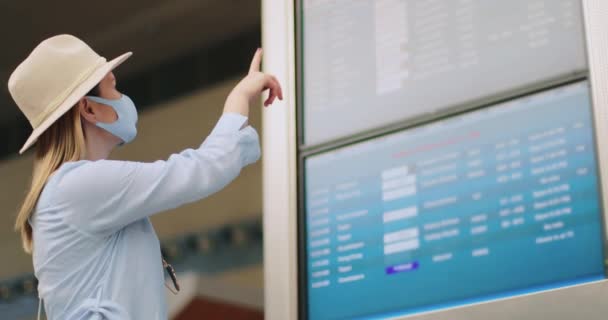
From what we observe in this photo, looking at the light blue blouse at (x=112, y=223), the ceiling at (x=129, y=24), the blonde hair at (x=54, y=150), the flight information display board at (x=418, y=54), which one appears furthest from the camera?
the ceiling at (x=129, y=24)

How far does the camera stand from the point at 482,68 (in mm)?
2510

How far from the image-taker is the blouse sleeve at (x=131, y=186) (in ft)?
6.98

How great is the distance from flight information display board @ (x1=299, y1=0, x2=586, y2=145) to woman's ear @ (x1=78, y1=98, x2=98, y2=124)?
0.72 meters

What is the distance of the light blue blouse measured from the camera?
2.12 metres

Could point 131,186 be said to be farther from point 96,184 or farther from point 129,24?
point 129,24

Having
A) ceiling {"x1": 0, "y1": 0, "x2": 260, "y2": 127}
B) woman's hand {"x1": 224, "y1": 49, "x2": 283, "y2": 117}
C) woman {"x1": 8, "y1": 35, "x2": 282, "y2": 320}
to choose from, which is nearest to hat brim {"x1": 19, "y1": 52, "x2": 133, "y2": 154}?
woman {"x1": 8, "y1": 35, "x2": 282, "y2": 320}

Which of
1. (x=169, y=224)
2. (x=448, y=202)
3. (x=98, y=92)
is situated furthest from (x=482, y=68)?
(x=169, y=224)

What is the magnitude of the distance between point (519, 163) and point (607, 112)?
0.23 meters

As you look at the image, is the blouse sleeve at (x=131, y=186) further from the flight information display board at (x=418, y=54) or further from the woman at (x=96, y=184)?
the flight information display board at (x=418, y=54)

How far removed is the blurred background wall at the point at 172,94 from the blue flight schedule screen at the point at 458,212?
373 centimetres

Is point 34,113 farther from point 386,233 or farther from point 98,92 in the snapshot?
point 386,233

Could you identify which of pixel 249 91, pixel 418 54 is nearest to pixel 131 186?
pixel 249 91

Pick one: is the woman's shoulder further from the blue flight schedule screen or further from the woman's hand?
the blue flight schedule screen

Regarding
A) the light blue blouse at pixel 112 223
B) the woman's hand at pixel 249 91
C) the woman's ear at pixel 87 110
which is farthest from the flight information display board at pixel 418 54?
the woman's ear at pixel 87 110
